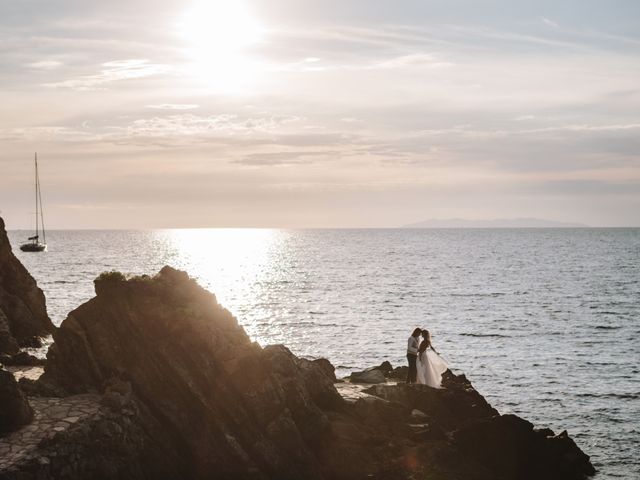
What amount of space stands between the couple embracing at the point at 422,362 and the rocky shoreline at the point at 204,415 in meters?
3.45

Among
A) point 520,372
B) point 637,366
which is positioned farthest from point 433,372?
point 637,366

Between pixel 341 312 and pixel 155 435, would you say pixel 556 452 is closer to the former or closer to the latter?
pixel 155 435

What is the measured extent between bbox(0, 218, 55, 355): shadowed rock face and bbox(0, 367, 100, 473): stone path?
91.6ft

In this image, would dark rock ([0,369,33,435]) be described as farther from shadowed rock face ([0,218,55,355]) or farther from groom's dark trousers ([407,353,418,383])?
shadowed rock face ([0,218,55,355])

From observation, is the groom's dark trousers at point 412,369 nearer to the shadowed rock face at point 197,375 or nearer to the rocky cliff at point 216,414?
the rocky cliff at point 216,414

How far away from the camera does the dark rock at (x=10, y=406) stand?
83.9 feet

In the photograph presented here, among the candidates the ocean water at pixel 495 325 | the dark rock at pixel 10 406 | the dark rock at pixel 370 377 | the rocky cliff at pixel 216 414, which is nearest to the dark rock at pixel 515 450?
the rocky cliff at pixel 216 414

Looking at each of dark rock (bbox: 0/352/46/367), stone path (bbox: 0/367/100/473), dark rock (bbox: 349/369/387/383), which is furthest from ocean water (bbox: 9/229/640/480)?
dark rock (bbox: 0/352/46/367)

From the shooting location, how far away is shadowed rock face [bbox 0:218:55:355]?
55000 mm

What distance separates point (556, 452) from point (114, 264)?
166599mm

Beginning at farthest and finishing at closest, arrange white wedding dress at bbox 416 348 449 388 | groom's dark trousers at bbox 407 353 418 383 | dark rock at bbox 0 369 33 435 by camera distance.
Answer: white wedding dress at bbox 416 348 449 388 → groom's dark trousers at bbox 407 353 418 383 → dark rock at bbox 0 369 33 435

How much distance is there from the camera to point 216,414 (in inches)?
1137

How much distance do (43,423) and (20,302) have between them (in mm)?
33086

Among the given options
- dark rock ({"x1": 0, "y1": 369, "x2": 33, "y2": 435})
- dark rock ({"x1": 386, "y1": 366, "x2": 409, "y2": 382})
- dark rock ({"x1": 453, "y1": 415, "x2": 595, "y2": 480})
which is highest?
dark rock ({"x1": 0, "y1": 369, "x2": 33, "y2": 435})
